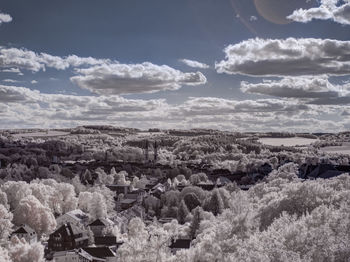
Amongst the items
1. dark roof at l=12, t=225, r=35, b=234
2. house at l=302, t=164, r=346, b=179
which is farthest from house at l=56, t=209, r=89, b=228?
house at l=302, t=164, r=346, b=179

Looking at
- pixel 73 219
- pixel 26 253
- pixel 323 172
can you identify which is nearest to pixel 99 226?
pixel 73 219

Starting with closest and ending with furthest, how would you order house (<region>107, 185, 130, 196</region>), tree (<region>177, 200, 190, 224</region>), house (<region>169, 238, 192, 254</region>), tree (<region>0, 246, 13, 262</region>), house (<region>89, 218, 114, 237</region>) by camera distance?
tree (<region>0, 246, 13, 262</region>), house (<region>169, 238, 192, 254</region>), house (<region>89, 218, 114, 237</region>), tree (<region>177, 200, 190, 224</region>), house (<region>107, 185, 130, 196</region>)

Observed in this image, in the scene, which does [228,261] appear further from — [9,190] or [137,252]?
[9,190]

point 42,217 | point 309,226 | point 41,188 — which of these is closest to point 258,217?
point 309,226

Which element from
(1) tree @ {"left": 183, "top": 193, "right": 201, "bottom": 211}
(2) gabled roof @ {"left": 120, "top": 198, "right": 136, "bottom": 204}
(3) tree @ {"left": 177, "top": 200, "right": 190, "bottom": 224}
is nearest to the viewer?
(3) tree @ {"left": 177, "top": 200, "right": 190, "bottom": 224}

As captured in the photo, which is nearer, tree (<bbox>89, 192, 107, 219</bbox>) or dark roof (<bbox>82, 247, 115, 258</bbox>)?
dark roof (<bbox>82, 247, 115, 258</bbox>)

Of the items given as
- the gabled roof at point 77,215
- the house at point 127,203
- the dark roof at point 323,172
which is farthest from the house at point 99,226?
the dark roof at point 323,172

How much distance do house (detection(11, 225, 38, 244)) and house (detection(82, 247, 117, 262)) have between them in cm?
1408

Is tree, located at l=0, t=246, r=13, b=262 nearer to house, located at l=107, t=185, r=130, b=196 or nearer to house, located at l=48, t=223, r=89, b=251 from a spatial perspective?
house, located at l=48, t=223, r=89, b=251

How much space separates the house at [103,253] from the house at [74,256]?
71 centimetres

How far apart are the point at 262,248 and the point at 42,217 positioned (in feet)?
173

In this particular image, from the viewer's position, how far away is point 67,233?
60625 mm

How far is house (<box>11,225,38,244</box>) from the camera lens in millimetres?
63344

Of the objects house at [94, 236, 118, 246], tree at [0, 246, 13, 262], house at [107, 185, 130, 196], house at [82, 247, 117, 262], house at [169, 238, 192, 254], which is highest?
tree at [0, 246, 13, 262]
